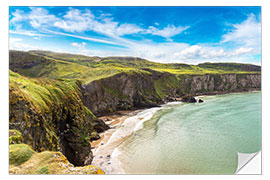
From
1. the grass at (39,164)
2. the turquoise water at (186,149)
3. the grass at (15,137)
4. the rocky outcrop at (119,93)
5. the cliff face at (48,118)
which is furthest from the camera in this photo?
the rocky outcrop at (119,93)

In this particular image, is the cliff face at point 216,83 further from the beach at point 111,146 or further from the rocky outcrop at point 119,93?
the beach at point 111,146

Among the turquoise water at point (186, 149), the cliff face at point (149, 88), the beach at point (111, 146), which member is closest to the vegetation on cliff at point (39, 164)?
→ the turquoise water at point (186, 149)

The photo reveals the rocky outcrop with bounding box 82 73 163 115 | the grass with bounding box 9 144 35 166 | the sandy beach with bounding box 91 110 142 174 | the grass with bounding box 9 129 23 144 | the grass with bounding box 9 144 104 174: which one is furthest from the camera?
the rocky outcrop with bounding box 82 73 163 115

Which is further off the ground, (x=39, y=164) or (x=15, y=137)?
(x=15, y=137)

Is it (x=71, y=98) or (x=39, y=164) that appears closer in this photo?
(x=39, y=164)

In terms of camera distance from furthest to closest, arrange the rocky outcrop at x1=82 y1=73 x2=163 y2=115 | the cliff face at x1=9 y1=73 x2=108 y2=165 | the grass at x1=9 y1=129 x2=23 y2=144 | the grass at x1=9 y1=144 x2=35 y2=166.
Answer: the rocky outcrop at x1=82 y1=73 x2=163 y2=115, the cliff face at x1=9 y1=73 x2=108 y2=165, the grass at x1=9 y1=129 x2=23 y2=144, the grass at x1=9 y1=144 x2=35 y2=166

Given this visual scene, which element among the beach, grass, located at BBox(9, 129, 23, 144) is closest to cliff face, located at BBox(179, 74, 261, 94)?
the beach

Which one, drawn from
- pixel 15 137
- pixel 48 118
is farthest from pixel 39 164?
pixel 48 118

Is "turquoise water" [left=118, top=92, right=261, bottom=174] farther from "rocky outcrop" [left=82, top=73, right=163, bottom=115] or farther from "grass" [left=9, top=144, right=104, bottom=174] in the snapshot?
"rocky outcrop" [left=82, top=73, right=163, bottom=115]

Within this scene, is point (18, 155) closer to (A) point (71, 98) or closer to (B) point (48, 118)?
(B) point (48, 118)
